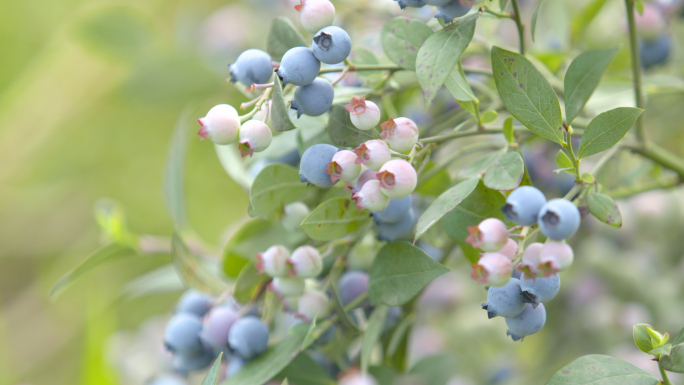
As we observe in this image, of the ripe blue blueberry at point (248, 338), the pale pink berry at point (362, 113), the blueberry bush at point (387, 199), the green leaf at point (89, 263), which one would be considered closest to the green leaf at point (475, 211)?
the blueberry bush at point (387, 199)

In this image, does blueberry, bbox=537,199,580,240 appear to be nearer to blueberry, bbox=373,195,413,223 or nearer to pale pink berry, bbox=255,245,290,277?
blueberry, bbox=373,195,413,223

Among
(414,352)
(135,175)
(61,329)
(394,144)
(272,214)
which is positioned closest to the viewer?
(394,144)

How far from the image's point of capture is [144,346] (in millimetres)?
1026

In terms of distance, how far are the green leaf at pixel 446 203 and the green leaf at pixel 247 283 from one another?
206 mm

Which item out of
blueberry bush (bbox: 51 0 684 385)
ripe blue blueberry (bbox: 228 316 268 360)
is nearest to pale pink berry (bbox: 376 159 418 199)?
blueberry bush (bbox: 51 0 684 385)

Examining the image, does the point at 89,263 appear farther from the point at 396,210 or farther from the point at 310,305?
the point at 396,210

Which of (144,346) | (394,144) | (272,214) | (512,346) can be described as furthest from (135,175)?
(394,144)

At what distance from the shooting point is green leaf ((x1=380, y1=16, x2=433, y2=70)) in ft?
1.53

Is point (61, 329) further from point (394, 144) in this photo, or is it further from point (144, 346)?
point (394, 144)

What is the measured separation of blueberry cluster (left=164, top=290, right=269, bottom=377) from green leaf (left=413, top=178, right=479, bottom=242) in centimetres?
22

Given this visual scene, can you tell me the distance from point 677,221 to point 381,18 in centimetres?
62

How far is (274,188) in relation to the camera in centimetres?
50

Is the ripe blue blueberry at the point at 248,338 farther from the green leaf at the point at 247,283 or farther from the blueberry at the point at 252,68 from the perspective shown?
the blueberry at the point at 252,68

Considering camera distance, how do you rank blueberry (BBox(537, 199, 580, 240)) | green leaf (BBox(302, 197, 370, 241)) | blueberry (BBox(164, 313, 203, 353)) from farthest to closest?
blueberry (BBox(164, 313, 203, 353)) < green leaf (BBox(302, 197, 370, 241)) < blueberry (BBox(537, 199, 580, 240))
